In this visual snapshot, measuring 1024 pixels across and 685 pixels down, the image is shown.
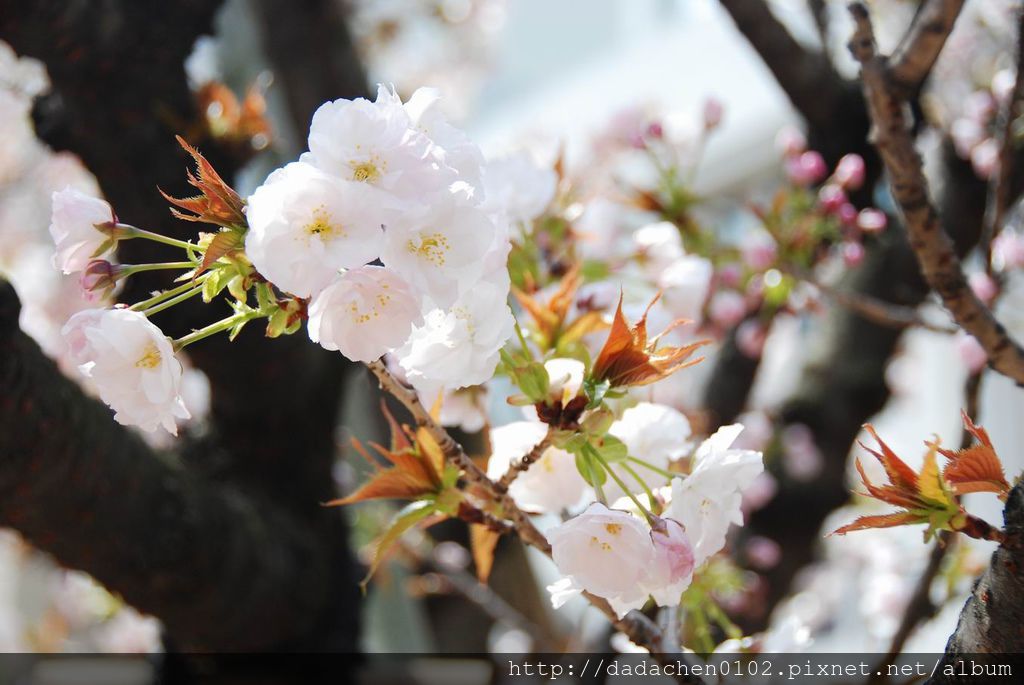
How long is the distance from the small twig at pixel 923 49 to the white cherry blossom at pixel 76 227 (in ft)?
2.19

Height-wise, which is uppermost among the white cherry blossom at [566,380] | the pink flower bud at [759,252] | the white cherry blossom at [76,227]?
the white cherry blossom at [76,227]

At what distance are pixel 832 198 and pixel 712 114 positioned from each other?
0.86 feet

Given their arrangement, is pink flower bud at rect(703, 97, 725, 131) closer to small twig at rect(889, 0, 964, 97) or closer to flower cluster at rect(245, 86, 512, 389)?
small twig at rect(889, 0, 964, 97)

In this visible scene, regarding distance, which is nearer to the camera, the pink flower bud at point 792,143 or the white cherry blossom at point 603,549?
the white cherry blossom at point 603,549

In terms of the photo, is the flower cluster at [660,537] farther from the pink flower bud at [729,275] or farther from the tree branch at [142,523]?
the pink flower bud at [729,275]

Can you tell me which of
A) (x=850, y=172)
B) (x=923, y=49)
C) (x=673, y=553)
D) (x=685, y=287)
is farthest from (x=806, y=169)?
(x=673, y=553)

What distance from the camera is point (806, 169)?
1.39m

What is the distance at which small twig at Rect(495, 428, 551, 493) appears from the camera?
26.3 inches

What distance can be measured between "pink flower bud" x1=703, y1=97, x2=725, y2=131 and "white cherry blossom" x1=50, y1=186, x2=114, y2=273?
1.06m

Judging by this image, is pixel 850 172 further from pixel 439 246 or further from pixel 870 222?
pixel 439 246

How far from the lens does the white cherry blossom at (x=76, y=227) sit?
0.60 meters

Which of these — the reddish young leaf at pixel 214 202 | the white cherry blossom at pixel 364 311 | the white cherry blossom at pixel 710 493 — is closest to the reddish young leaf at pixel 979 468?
the white cherry blossom at pixel 710 493

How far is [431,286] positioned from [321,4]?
1.43 m

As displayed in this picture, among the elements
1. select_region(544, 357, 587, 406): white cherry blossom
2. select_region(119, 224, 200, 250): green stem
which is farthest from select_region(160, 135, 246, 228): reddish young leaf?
select_region(544, 357, 587, 406): white cherry blossom
